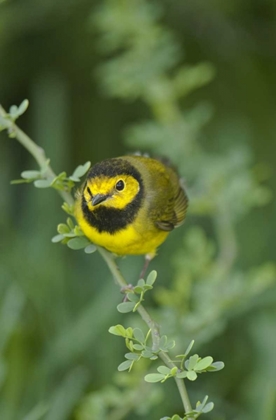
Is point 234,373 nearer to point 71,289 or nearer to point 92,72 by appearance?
point 71,289

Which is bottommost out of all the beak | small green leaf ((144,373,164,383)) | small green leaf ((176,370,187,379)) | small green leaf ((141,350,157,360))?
small green leaf ((176,370,187,379))

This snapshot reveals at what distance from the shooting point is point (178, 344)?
8.78 ft

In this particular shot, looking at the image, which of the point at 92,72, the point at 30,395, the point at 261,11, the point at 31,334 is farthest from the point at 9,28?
the point at 30,395

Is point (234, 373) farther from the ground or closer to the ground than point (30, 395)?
closer to the ground

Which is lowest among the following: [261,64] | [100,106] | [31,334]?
[31,334]

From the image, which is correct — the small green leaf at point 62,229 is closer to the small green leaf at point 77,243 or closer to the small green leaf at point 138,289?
the small green leaf at point 77,243

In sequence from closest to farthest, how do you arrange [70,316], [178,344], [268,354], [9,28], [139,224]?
1. [139,224]
2. [178,344]
3. [268,354]
4. [70,316]
5. [9,28]

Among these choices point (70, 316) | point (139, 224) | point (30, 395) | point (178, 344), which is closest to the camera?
point (139, 224)

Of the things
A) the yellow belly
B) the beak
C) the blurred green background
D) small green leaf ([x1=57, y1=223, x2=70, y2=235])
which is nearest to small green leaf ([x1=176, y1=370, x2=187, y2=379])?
small green leaf ([x1=57, y1=223, x2=70, y2=235])

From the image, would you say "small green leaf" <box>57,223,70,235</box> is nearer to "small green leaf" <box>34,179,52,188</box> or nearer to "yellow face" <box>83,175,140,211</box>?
"small green leaf" <box>34,179,52,188</box>

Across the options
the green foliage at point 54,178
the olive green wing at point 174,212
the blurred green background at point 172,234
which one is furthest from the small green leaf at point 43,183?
the blurred green background at point 172,234

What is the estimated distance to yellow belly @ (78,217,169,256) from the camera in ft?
6.79

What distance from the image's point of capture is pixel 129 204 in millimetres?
2344

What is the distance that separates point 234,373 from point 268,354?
175 millimetres
